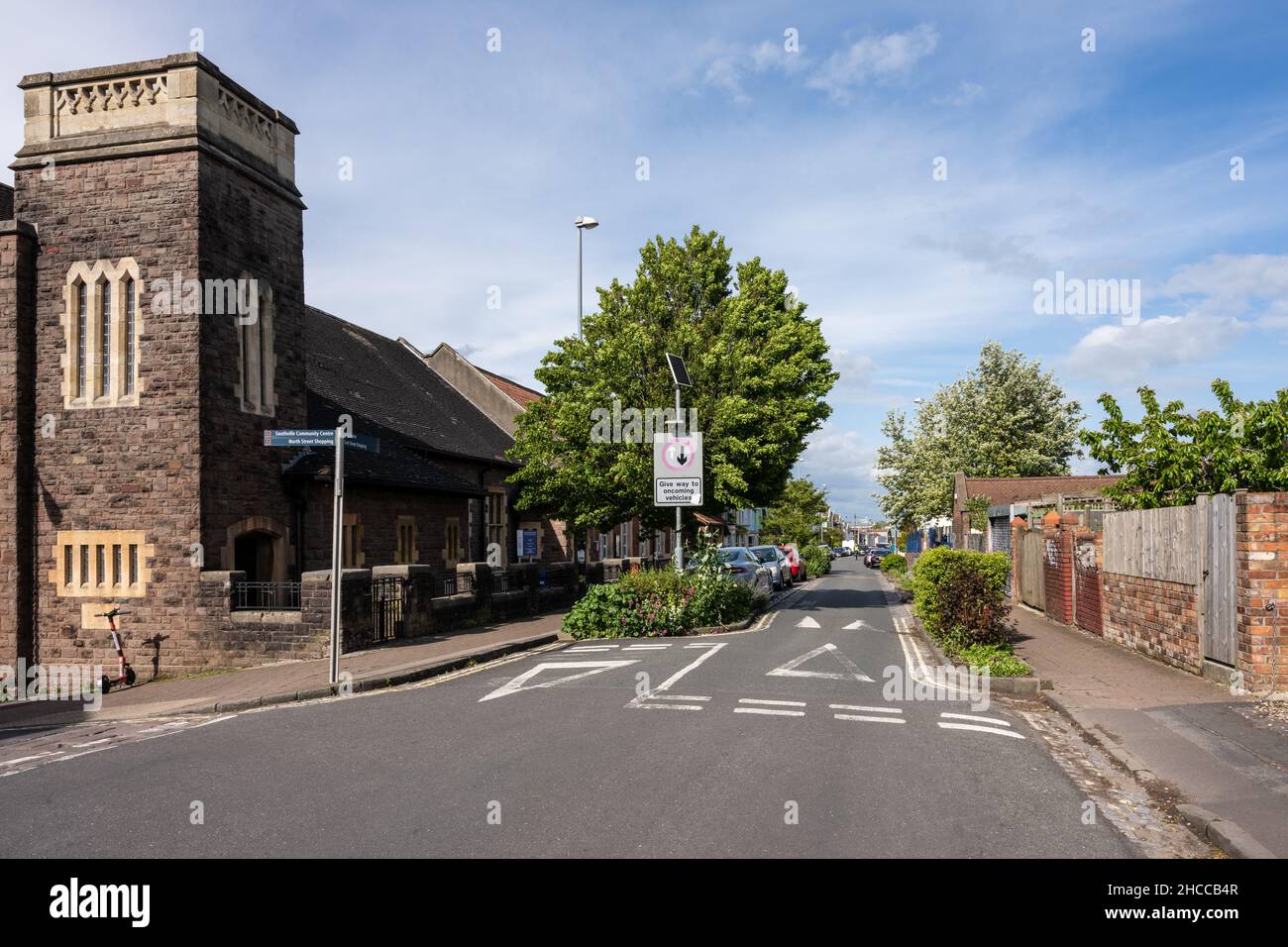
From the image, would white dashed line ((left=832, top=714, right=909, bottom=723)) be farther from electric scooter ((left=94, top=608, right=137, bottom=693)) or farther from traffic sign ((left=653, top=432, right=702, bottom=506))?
electric scooter ((left=94, top=608, right=137, bottom=693))

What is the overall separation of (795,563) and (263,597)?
27.9m

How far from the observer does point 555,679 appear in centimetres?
1216

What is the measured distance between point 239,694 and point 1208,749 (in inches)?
418

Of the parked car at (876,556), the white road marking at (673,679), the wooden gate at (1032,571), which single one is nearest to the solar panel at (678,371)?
the white road marking at (673,679)

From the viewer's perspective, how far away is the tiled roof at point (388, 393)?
Result: 912 inches

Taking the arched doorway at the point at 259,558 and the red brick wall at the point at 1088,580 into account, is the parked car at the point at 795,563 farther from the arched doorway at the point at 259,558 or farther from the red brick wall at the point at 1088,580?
the arched doorway at the point at 259,558

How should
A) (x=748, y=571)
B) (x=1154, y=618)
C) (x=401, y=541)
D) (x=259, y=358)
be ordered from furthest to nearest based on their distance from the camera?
(x=748, y=571), (x=401, y=541), (x=259, y=358), (x=1154, y=618)

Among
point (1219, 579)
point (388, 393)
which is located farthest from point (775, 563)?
point (1219, 579)

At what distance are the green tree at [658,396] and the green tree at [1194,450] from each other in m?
7.68

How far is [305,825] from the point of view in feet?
19.0

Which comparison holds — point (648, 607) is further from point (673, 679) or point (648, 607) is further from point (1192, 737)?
point (1192, 737)

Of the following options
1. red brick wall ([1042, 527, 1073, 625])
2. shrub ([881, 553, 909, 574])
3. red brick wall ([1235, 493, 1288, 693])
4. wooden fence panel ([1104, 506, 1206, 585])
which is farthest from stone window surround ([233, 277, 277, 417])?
shrub ([881, 553, 909, 574])

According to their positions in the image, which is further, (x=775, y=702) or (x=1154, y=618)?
(x=1154, y=618)
